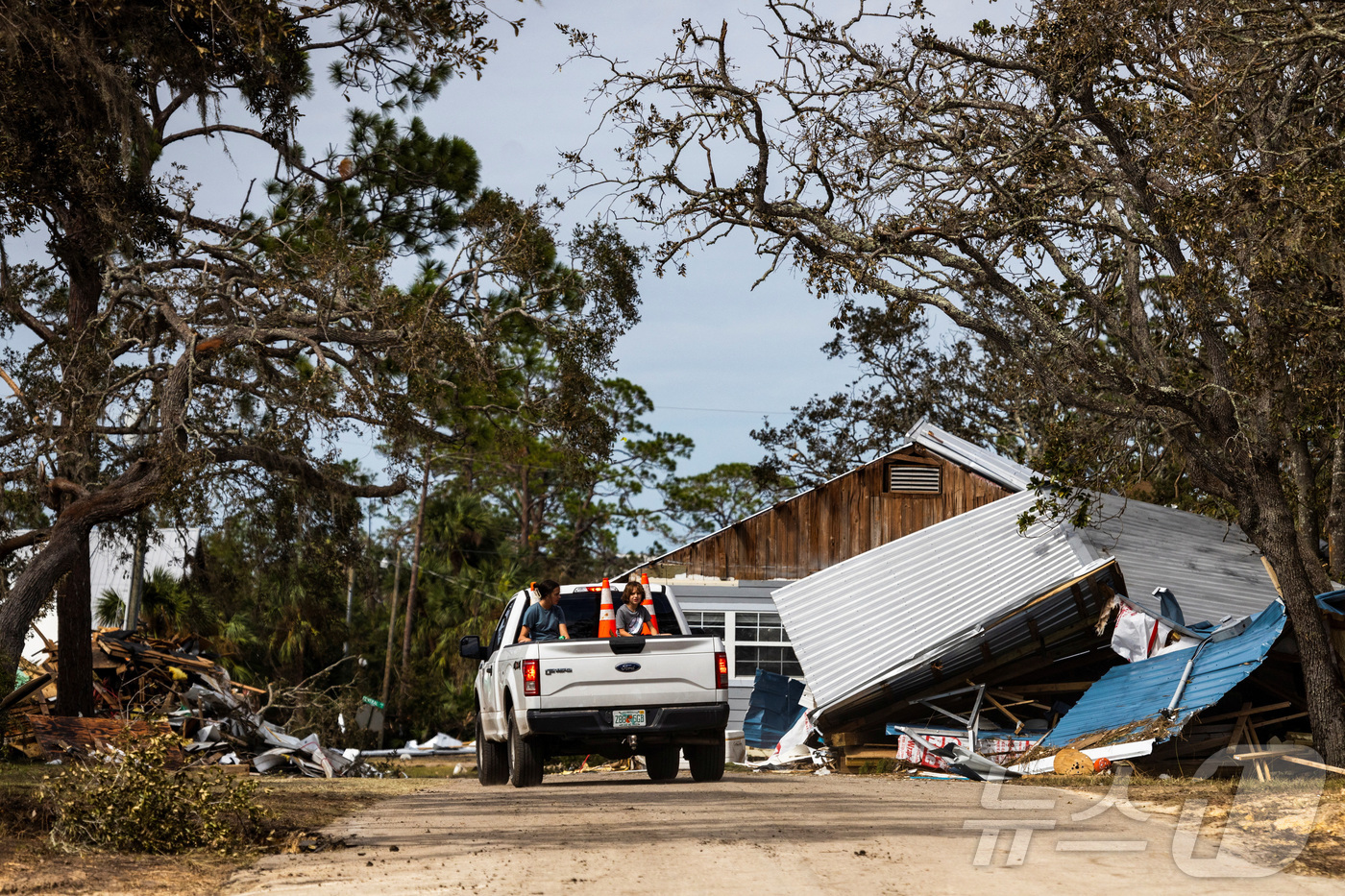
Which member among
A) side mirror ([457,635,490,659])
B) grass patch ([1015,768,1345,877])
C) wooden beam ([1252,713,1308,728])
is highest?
side mirror ([457,635,490,659])

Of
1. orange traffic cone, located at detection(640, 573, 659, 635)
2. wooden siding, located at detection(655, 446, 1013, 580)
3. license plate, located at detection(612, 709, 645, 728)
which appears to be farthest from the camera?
wooden siding, located at detection(655, 446, 1013, 580)

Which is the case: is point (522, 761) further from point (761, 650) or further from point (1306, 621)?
point (761, 650)

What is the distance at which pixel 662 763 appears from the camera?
14156 mm

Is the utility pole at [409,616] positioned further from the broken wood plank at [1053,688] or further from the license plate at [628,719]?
the license plate at [628,719]

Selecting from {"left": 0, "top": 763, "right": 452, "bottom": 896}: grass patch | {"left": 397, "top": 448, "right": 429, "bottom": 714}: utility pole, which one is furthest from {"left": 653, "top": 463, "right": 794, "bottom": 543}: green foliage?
{"left": 0, "top": 763, "right": 452, "bottom": 896}: grass patch

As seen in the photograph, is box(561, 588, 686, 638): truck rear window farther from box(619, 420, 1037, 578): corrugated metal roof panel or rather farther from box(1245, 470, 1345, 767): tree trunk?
box(619, 420, 1037, 578): corrugated metal roof panel

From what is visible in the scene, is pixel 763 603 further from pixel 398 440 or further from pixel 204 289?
pixel 204 289

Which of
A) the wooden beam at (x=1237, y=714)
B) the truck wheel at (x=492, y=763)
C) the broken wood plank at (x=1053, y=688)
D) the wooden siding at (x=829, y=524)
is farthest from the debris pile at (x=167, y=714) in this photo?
the wooden beam at (x=1237, y=714)

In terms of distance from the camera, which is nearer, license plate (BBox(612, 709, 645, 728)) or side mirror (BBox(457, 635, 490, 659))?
license plate (BBox(612, 709, 645, 728))

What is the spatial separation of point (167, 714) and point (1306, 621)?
15.8m

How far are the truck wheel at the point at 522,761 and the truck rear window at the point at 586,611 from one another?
157 cm

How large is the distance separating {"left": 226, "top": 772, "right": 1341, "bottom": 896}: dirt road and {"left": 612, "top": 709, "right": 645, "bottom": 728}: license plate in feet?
3.07

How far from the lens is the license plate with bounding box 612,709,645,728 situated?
11.9m

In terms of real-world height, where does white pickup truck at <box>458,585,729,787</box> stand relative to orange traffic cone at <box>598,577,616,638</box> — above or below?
below
